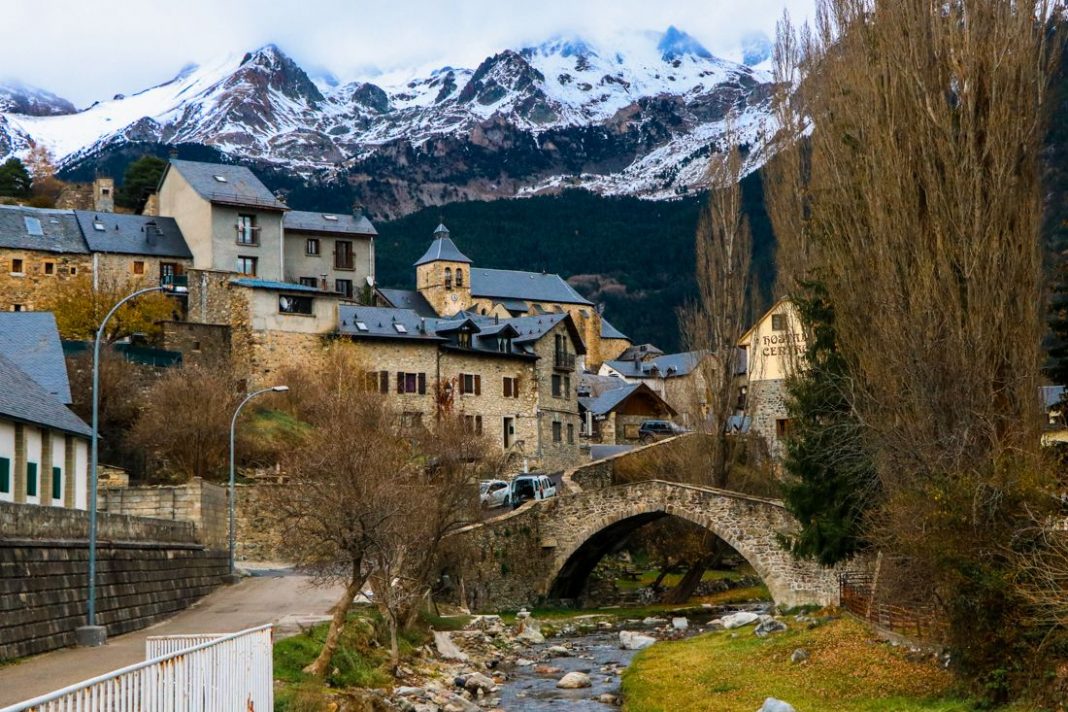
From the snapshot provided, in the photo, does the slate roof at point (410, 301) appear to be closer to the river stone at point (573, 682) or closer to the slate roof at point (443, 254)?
the slate roof at point (443, 254)

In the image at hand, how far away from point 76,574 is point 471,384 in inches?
1769

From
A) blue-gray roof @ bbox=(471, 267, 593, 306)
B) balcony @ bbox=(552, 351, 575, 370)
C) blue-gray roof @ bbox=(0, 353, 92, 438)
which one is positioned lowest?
blue-gray roof @ bbox=(0, 353, 92, 438)

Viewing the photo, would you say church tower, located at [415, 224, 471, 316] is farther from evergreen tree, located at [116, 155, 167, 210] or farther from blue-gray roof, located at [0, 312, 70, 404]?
blue-gray roof, located at [0, 312, 70, 404]

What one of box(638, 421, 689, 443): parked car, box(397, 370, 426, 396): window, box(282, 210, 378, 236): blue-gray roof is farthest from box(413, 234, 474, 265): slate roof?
box(397, 370, 426, 396): window

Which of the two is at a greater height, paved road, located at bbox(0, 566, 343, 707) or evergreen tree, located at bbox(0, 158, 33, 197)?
evergreen tree, located at bbox(0, 158, 33, 197)

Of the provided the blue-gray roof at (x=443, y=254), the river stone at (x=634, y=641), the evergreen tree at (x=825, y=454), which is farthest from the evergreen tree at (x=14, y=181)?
the evergreen tree at (x=825, y=454)

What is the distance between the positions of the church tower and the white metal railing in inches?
3156

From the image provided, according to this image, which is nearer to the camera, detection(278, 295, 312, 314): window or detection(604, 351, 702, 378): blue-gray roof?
detection(278, 295, 312, 314): window

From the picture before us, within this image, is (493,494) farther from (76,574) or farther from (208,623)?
(76,574)

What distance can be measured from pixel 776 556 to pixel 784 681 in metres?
18.7

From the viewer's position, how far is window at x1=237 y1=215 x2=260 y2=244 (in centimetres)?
7075

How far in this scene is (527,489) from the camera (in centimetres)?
5825

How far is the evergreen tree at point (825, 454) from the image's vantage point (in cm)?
3356

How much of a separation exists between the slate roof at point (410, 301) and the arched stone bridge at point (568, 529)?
3944cm
